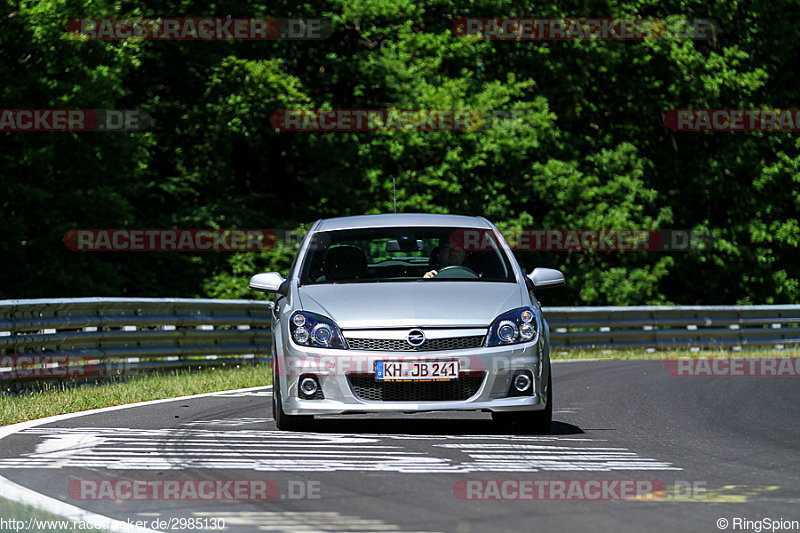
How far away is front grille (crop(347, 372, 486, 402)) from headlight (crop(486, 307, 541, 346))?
29 centimetres

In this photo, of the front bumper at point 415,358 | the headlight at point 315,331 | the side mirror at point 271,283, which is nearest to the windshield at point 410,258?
the side mirror at point 271,283

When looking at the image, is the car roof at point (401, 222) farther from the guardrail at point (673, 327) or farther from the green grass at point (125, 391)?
the guardrail at point (673, 327)

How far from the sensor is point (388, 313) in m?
9.60

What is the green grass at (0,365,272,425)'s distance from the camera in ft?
39.3

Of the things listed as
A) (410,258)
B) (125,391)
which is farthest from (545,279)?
(125,391)

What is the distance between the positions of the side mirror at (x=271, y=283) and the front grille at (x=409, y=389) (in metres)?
1.34

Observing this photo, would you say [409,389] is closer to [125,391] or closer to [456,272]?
[456,272]

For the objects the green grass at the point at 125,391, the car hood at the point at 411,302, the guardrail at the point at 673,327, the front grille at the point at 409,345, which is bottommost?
the guardrail at the point at 673,327

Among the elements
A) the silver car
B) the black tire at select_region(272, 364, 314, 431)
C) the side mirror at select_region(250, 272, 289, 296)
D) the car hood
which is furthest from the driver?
the black tire at select_region(272, 364, 314, 431)

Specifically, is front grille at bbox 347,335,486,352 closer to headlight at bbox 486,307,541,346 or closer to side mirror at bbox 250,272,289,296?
headlight at bbox 486,307,541,346

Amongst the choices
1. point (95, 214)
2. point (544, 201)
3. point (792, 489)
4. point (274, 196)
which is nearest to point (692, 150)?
point (544, 201)

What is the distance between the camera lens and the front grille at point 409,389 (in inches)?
372

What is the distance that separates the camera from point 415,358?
372 inches

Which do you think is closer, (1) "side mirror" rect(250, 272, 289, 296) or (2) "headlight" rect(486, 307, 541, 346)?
(2) "headlight" rect(486, 307, 541, 346)
